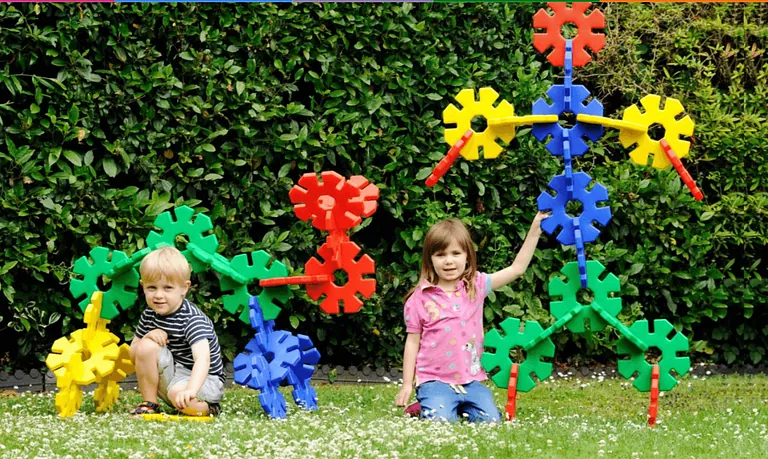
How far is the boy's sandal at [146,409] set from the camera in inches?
216

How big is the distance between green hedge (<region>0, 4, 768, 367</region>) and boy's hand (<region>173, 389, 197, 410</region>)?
1.42 meters

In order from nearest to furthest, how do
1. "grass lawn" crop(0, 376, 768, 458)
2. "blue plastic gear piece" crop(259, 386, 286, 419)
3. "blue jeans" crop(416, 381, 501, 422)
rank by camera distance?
"grass lawn" crop(0, 376, 768, 458), "blue jeans" crop(416, 381, 501, 422), "blue plastic gear piece" crop(259, 386, 286, 419)

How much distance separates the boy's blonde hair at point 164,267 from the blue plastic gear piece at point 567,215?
1.73 m

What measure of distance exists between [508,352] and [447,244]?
60cm

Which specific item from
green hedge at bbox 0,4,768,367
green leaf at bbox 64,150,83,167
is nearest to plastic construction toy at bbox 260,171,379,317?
green hedge at bbox 0,4,768,367

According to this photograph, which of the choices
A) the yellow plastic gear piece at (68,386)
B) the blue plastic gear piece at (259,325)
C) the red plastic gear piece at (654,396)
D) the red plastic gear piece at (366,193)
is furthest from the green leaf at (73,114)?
the red plastic gear piece at (654,396)

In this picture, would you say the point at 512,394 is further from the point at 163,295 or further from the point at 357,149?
the point at 357,149

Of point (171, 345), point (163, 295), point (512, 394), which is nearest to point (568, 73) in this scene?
point (512, 394)

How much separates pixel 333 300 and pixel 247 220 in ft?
4.43

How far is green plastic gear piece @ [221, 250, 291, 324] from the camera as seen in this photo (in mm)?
5738

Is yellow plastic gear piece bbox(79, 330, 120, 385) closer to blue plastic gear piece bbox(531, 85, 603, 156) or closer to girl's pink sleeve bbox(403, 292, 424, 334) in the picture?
girl's pink sleeve bbox(403, 292, 424, 334)

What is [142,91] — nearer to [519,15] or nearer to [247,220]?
[247,220]

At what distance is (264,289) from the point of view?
5781 millimetres

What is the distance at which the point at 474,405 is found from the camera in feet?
18.1
